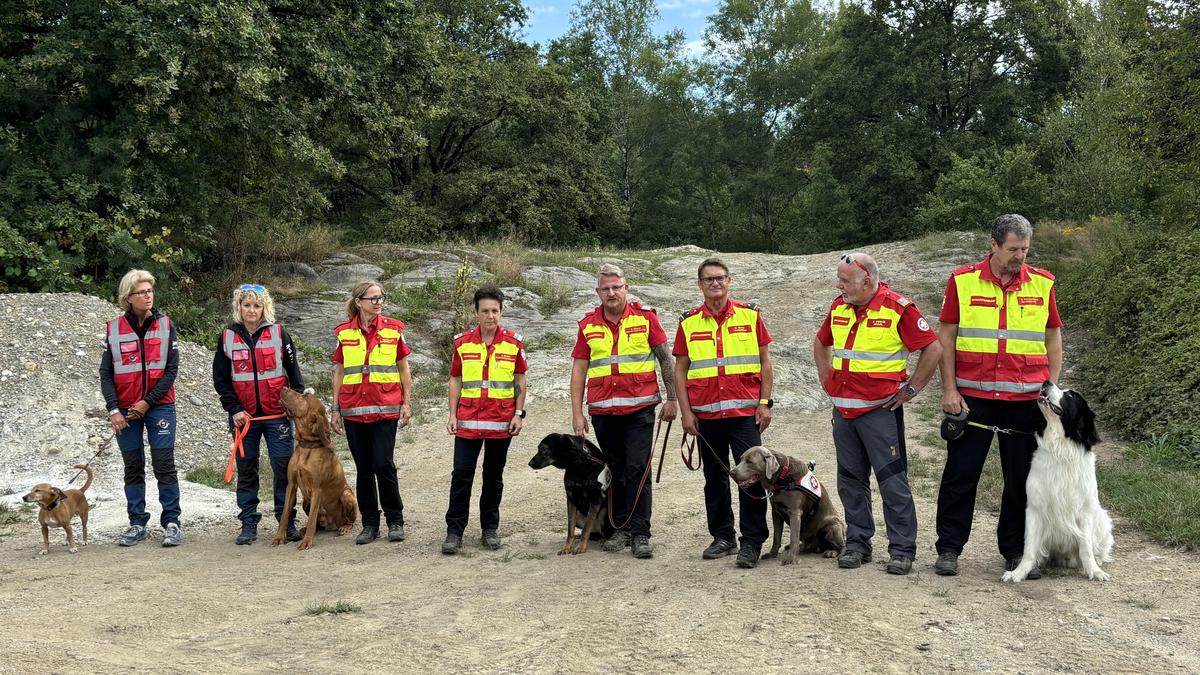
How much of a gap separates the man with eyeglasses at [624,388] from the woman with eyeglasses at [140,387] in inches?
131

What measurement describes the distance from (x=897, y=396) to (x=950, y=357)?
1.30 ft

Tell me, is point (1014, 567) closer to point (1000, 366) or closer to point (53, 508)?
point (1000, 366)

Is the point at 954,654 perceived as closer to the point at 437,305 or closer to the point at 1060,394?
the point at 1060,394

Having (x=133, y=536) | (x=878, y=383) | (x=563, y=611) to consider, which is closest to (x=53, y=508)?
(x=133, y=536)

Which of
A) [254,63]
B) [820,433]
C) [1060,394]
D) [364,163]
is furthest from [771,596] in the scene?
[364,163]

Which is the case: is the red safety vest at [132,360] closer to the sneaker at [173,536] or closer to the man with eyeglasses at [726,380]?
the sneaker at [173,536]

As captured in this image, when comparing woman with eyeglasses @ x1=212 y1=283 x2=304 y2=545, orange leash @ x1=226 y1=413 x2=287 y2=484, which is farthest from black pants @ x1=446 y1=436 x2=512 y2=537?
orange leash @ x1=226 y1=413 x2=287 y2=484

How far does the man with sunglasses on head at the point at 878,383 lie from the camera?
5445 millimetres

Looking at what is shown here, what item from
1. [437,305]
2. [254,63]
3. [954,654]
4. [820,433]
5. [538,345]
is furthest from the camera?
[437,305]

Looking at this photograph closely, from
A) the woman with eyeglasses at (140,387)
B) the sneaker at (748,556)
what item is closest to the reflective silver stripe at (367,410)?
the woman with eyeglasses at (140,387)

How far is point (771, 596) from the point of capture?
5.07 meters

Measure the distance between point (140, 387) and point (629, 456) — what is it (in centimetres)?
387

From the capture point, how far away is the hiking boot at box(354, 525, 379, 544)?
696cm

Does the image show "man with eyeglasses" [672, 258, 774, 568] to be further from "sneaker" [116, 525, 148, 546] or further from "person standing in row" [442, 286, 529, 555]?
"sneaker" [116, 525, 148, 546]
